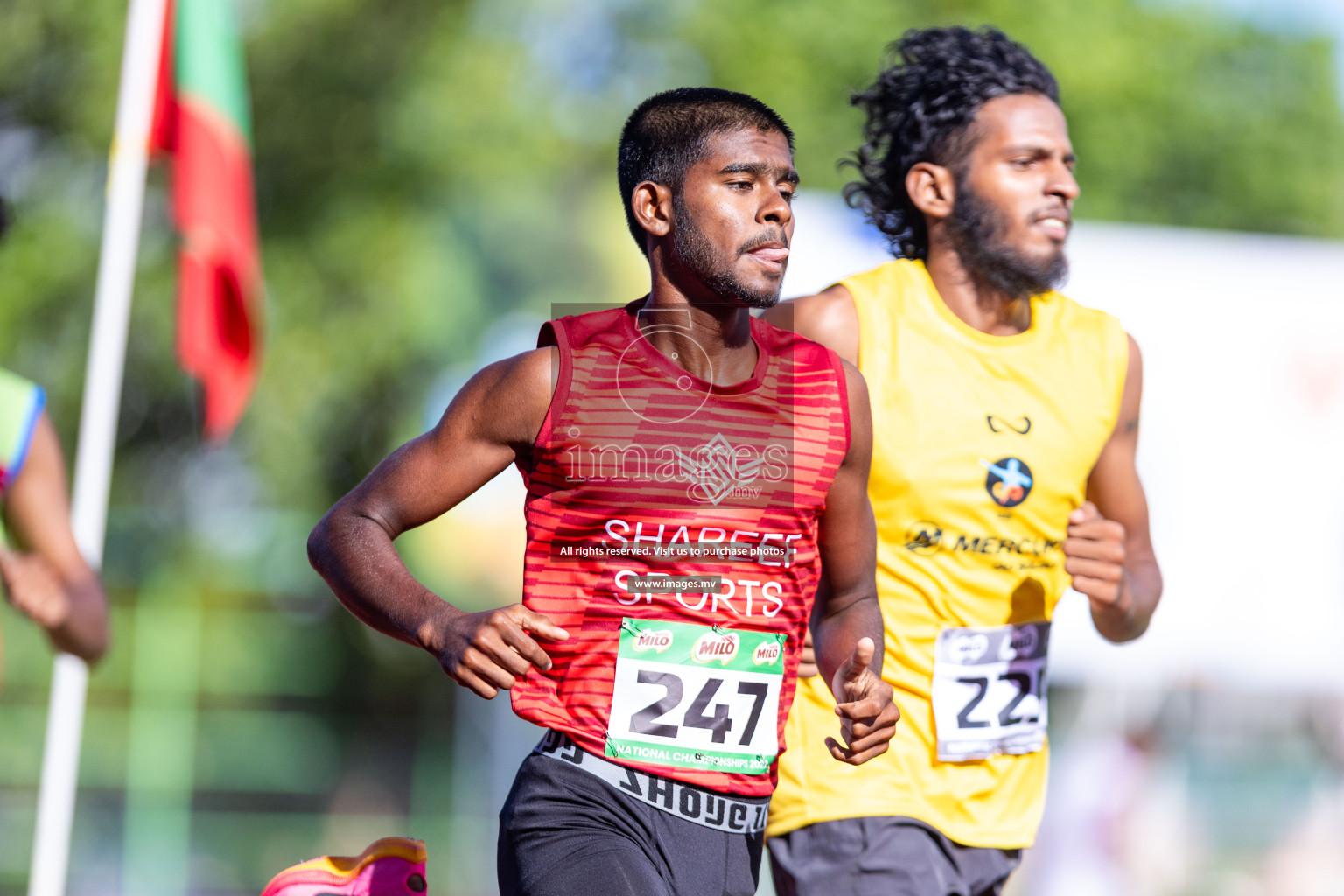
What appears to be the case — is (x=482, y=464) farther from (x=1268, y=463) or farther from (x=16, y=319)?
(x=16, y=319)

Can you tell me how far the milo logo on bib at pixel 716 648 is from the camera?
10.1 feet

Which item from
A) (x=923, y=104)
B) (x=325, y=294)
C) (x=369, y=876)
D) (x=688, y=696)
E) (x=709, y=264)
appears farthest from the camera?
(x=325, y=294)

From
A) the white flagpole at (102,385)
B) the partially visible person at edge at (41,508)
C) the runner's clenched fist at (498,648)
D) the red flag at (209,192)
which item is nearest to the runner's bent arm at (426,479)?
the runner's clenched fist at (498,648)

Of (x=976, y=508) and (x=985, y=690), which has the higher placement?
(x=976, y=508)

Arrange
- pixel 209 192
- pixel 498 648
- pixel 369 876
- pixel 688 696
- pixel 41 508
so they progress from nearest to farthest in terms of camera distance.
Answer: pixel 498 648
pixel 688 696
pixel 369 876
pixel 41 508
pixel 209 192

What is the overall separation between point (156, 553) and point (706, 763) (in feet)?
39.5

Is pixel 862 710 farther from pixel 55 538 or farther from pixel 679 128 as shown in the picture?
pixel 55 538

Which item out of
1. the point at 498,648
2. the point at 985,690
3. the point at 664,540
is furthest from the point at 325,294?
the point at 498,648

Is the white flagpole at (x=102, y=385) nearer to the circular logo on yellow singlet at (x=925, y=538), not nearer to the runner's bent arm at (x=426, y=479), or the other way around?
the runner's bent arm at (x=426, y=479)

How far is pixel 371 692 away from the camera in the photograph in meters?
15.5

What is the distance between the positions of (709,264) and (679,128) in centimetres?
33

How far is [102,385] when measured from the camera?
725 centimetres

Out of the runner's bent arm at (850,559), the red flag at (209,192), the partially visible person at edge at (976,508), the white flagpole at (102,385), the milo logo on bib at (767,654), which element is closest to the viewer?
the milo logo on bib at (767,654)

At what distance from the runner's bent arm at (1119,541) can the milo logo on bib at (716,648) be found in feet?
3.82
